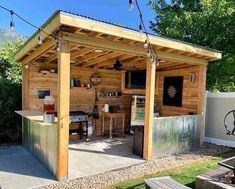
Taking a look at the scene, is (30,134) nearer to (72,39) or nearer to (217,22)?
(72,39)

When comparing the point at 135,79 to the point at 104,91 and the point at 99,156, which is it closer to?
the point at 104,91

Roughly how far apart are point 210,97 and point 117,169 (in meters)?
4.39

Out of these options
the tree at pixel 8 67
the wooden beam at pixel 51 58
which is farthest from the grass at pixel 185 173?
the tree at pixel 8 67

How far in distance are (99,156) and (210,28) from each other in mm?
6007

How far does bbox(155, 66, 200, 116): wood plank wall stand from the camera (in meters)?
7.39

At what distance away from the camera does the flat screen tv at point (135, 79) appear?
8.34 meters

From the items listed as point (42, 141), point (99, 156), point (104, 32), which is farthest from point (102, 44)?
point (99, 156)

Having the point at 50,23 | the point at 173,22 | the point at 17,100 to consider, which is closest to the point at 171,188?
the point at 50,23

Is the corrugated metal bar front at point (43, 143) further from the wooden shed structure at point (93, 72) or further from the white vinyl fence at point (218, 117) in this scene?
the white vinyl fence at point (218, 117)

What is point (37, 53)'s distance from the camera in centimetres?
568

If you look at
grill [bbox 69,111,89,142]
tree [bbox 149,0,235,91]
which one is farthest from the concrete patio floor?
tree [bbox 149,0,235,91]

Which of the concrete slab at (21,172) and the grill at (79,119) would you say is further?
the grill at (79,119)

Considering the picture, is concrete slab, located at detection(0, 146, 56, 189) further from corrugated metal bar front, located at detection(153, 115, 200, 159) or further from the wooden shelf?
the wooden shelf

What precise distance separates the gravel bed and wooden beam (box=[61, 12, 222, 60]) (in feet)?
9.08
